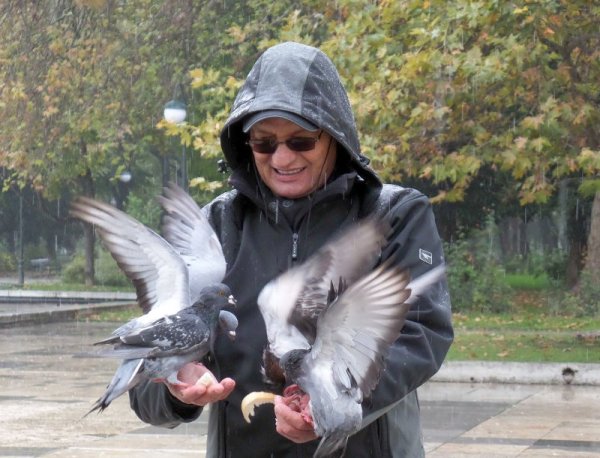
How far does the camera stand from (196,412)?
10.0 feet

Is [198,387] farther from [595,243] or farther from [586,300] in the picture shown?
[595,243]

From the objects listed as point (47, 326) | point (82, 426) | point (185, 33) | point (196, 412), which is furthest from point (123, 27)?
point (196, 412)

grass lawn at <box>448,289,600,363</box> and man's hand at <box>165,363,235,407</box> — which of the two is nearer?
man's hand at <box>165,363,235,407</box>

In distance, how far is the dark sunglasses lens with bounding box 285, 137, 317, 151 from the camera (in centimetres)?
309

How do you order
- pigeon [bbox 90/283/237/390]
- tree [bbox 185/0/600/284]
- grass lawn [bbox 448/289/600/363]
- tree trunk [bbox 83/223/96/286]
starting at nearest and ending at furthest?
pigeon [bbox 90/283/237/390] < tree [bbox 185/0/600/284] < grass lawn [bbox 448/289/600/363] < tree trunk [bbox 83/223/96/286]

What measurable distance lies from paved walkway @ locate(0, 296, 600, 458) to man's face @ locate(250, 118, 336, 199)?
6545 millimetres

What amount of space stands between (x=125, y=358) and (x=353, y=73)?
1362 cm

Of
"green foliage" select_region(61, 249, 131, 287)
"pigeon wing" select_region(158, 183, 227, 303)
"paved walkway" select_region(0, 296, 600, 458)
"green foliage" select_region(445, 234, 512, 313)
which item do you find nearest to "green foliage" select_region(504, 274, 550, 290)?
"green foliage" select_region(445, 234, 512, 313)

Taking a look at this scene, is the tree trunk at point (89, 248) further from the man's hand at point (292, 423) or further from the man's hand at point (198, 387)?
the man's hand at point (292, 423)

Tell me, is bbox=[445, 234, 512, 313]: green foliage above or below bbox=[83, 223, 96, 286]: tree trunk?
above

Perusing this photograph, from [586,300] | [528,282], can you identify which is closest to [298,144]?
[586,300]

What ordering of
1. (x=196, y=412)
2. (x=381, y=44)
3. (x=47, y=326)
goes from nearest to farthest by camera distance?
1. (x=196, y=412)
2. (x=381, y=44)
3. (x=47, y=326)

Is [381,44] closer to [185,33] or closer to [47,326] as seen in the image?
[185,33]

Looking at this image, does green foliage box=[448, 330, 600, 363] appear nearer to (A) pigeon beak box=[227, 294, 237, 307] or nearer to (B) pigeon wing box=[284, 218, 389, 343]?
(A) pigeon beak box=[227, 294, 237, 307]
